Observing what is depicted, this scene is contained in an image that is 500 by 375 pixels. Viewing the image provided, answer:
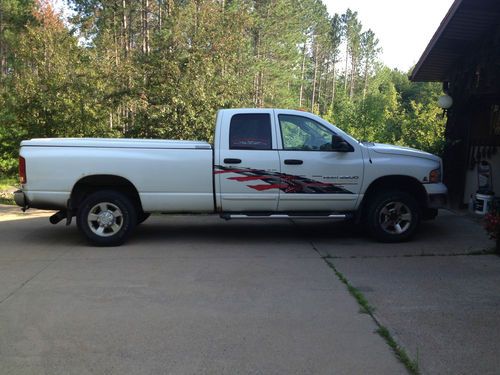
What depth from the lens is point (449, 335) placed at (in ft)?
12.8

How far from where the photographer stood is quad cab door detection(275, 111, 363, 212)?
7109mm

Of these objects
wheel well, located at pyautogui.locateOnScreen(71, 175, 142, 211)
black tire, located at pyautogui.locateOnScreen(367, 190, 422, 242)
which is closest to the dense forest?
black tire, located at pyautogui.locateOnScreen(367, 190, 422, 242)

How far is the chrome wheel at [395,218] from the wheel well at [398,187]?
287 millimetres

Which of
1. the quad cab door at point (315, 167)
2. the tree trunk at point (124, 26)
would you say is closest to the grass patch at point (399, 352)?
the quad cab door at point (315, 167)

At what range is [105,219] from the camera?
7102 mm

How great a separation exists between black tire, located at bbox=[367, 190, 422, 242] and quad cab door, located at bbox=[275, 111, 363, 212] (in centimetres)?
35

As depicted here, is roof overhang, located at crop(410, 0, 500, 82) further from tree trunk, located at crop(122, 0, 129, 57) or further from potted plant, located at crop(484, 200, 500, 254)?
tree trunk, located at crop(122, 0, 129, 57)

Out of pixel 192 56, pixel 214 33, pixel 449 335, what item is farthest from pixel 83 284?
pixel 214 33

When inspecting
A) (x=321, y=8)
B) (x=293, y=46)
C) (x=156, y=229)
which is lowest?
(x=156, y=229)

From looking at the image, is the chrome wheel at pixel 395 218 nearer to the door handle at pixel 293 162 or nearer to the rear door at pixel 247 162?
Answer: the door handle at pixel 293 162

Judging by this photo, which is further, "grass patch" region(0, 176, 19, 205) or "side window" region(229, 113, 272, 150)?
"grass patch" region(0, 176, 19, 205)

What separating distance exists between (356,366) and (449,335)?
1004mm

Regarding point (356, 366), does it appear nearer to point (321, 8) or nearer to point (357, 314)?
point (357, 314)

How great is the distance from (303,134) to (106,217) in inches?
126
